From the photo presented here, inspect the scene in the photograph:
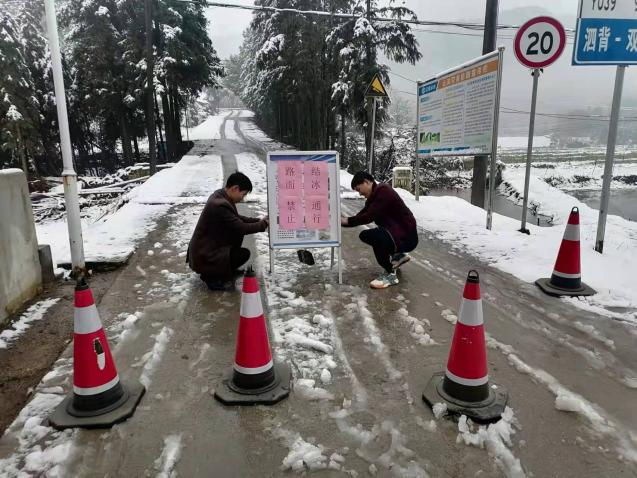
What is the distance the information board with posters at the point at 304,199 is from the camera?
192 inches

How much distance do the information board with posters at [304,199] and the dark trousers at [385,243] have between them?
1.30 feet

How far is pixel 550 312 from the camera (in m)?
4.25

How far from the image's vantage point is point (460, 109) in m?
8.27

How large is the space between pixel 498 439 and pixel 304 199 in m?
3.21

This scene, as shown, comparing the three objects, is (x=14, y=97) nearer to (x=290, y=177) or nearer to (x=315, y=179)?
(x=290, y=177)

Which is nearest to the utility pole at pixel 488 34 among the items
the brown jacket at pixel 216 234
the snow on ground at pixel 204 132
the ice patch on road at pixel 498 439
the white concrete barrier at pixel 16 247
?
the brown jacket at pixel 216 234

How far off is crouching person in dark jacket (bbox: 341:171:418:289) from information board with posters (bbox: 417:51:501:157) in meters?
3.28

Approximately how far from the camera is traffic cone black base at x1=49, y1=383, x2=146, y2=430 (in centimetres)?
258

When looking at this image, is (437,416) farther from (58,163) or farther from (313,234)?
(58,163)

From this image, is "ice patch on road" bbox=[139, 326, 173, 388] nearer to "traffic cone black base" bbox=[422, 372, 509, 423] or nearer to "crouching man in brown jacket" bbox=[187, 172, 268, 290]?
"crouching man in brown jacket" bbox=[187, 172, 268, 290]

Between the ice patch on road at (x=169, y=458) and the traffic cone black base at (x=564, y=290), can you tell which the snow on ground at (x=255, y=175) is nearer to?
the traffic cone black base at (x=564, y=290)

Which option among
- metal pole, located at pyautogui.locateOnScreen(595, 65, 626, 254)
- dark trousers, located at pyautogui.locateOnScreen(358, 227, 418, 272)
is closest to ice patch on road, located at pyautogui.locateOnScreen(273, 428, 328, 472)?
dark trousers, located at pyautogui.locateOnScreen(358, 227, 418, 272)

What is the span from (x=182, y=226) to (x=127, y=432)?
226 inches

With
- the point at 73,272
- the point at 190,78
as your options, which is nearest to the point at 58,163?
the point at 190,78
